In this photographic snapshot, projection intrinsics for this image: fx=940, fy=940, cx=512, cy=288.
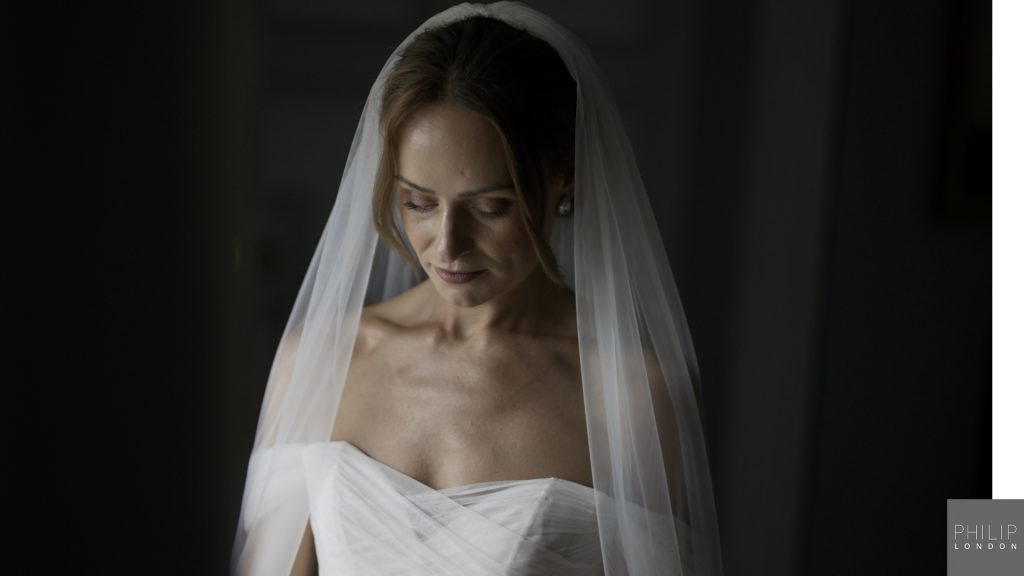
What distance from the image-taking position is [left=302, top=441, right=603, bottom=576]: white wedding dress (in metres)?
1.00

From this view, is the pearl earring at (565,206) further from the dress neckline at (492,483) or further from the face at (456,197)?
the dress neckline at (492,483)

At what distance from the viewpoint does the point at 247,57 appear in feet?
3.22

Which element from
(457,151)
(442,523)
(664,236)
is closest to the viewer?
(457,151)

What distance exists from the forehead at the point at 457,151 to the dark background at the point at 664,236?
4.7 inches

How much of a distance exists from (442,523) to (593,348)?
0.25m

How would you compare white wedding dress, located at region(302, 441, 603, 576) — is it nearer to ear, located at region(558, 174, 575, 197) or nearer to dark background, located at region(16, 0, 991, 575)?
dark background, located at region(16, 0, 991, 575)

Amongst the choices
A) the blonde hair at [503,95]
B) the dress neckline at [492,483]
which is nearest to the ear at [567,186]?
the blonde hair at [503,95]

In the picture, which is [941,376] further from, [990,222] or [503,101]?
[503,101]

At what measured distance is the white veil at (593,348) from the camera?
97 centimetres

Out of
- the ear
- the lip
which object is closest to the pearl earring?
the ear

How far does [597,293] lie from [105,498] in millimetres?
514

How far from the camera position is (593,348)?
3.26 ft

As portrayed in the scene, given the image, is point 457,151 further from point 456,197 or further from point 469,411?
point 469,411

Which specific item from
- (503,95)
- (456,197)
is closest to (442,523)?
(456,197)
